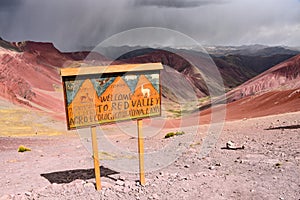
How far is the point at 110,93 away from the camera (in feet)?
23.4

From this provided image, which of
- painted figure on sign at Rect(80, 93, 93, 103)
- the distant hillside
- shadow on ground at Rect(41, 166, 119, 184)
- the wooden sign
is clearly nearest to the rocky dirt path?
shadow on ground at Rect(41, 166, 119, 184)

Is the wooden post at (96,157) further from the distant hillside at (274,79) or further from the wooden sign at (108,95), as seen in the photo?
the distant hillside at (274,79)

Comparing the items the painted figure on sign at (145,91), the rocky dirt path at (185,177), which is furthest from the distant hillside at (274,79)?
the painted figure on sign at (145,91)

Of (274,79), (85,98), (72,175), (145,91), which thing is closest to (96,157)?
(85,98)

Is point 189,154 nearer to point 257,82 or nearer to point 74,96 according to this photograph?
point 74,96

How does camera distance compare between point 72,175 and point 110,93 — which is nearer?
point 110,93

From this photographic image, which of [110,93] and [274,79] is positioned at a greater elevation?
[110,93]

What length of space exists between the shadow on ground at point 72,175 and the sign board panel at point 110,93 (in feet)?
6.93

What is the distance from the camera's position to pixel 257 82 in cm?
7781

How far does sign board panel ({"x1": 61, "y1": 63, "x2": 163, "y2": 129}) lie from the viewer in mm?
6715

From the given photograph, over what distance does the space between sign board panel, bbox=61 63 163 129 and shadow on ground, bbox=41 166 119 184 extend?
2.11 meters

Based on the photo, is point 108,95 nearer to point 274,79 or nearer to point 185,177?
point 185,177

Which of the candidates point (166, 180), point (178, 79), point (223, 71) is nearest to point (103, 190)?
point (166, 180)

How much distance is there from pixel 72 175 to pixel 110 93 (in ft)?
9.92
